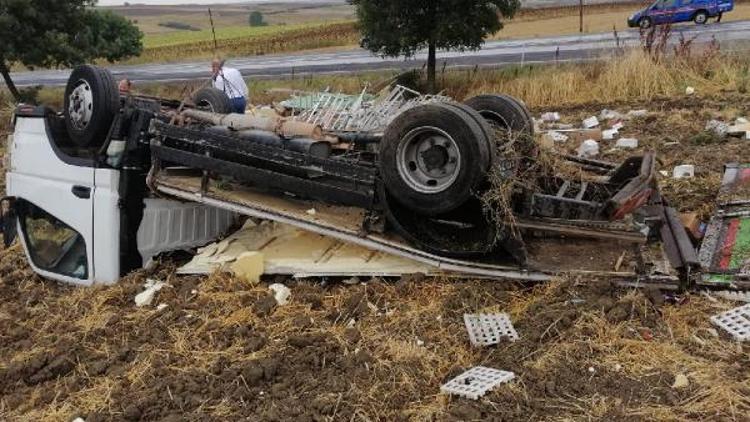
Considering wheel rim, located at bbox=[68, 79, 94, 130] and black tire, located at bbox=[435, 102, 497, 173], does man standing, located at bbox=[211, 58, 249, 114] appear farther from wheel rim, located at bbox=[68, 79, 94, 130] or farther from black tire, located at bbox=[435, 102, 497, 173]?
black tire, located at bbox=[435, 102, 497, 173]

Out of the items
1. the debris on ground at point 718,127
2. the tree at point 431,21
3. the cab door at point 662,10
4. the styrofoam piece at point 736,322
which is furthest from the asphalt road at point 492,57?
→ the styrofoam piece at point 736,322

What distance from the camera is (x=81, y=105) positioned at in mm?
5391

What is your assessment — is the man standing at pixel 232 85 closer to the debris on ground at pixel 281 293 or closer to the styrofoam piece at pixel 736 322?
the debris on ground at pixel 281 293

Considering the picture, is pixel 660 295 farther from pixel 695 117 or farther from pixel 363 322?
pixel 695 117

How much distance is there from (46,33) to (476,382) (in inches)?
686

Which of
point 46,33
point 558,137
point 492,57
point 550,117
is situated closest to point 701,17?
point 492,57

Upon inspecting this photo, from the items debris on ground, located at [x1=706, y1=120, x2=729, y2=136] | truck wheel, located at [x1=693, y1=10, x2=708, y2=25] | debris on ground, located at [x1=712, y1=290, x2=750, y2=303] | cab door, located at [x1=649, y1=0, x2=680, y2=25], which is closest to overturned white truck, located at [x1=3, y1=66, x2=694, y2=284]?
debris on ground, located at [x1=712, y1=290, x2=750, y2=303]

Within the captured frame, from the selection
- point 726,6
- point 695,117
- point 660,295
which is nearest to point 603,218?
point 660,295

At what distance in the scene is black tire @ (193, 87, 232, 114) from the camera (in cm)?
656

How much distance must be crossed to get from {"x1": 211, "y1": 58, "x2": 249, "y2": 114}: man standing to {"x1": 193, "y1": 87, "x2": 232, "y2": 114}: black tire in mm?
153

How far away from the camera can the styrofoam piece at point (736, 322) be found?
3.53m

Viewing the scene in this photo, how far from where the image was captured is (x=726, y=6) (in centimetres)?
2553

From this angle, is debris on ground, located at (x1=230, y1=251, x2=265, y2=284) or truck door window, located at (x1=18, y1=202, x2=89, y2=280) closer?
debris on ground, located at (x1=230, y1=251, x2=265, y2=284)

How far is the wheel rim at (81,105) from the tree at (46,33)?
44.4 ft
